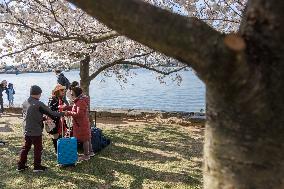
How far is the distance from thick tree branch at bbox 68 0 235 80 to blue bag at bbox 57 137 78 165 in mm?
6235

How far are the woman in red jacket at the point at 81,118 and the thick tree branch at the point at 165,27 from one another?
630cm

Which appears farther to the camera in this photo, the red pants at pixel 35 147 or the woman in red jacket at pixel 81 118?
the woman in red jacket at pixel 81 118

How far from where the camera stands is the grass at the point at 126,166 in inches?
293

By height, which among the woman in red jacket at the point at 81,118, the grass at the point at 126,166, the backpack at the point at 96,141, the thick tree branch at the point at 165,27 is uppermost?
the thick tree branch at the point at 165,27

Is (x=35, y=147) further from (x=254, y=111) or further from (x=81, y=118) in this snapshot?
(x=254, y=111)

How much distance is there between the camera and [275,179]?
2.41 m

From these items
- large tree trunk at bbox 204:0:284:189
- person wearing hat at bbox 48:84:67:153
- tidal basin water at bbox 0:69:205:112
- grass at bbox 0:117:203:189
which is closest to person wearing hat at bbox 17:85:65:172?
grass at bbox 0:117:203:189

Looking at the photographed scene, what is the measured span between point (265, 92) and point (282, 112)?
178 mm

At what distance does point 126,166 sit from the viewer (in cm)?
866

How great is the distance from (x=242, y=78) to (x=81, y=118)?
Answer: 6.60m

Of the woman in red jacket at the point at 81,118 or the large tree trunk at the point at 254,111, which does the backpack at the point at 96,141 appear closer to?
the woman in red jacket at the point at 81,118

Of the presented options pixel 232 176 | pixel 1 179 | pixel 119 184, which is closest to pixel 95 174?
pixel 119 184

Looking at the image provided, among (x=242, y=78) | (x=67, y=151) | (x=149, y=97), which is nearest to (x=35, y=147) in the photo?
(x=67, y=151)

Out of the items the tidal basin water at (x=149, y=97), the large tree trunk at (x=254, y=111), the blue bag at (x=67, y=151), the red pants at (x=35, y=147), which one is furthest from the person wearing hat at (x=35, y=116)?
the tidal basin water at (x=149, y=97)
